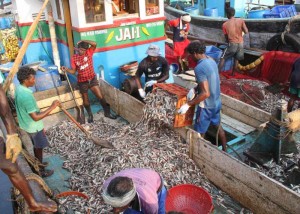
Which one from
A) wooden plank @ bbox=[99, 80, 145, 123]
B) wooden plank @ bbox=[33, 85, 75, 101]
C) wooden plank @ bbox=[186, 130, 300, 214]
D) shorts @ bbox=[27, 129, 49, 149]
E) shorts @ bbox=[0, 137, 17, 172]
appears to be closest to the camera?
shorts @ bbox=[0, 137, 17, 172]

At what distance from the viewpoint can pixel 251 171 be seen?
4.43 metres

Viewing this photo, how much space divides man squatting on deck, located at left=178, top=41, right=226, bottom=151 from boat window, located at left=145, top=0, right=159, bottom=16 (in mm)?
3992

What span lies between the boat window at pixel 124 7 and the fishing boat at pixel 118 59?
11 mm

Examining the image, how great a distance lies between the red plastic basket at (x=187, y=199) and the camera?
4508 mm

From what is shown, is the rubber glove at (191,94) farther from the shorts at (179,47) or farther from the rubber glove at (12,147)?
the shorts at (179,47)

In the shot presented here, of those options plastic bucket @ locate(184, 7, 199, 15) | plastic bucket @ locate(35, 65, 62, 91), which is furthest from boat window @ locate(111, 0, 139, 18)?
plastic bucket @ locate(184, 7, 199, 15)

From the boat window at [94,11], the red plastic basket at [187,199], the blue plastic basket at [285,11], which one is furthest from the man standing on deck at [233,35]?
the red plastic basket at [187,199]

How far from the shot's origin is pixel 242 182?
15.3ft

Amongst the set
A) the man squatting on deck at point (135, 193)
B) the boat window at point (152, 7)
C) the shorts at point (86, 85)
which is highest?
the boat window at point (152, 7)

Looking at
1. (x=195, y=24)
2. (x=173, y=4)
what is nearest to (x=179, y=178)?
(x=195, y=24)

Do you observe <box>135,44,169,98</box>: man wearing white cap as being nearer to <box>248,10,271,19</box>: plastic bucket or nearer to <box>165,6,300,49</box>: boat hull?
<box>165,6,300,49</box>: boat hull

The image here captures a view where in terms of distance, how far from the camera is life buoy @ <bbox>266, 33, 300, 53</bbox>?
10.4 meters

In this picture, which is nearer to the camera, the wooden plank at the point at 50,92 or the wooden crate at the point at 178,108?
the wooden crate at the point at 178,108

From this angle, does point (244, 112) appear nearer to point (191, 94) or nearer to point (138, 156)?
point (191, 94)
